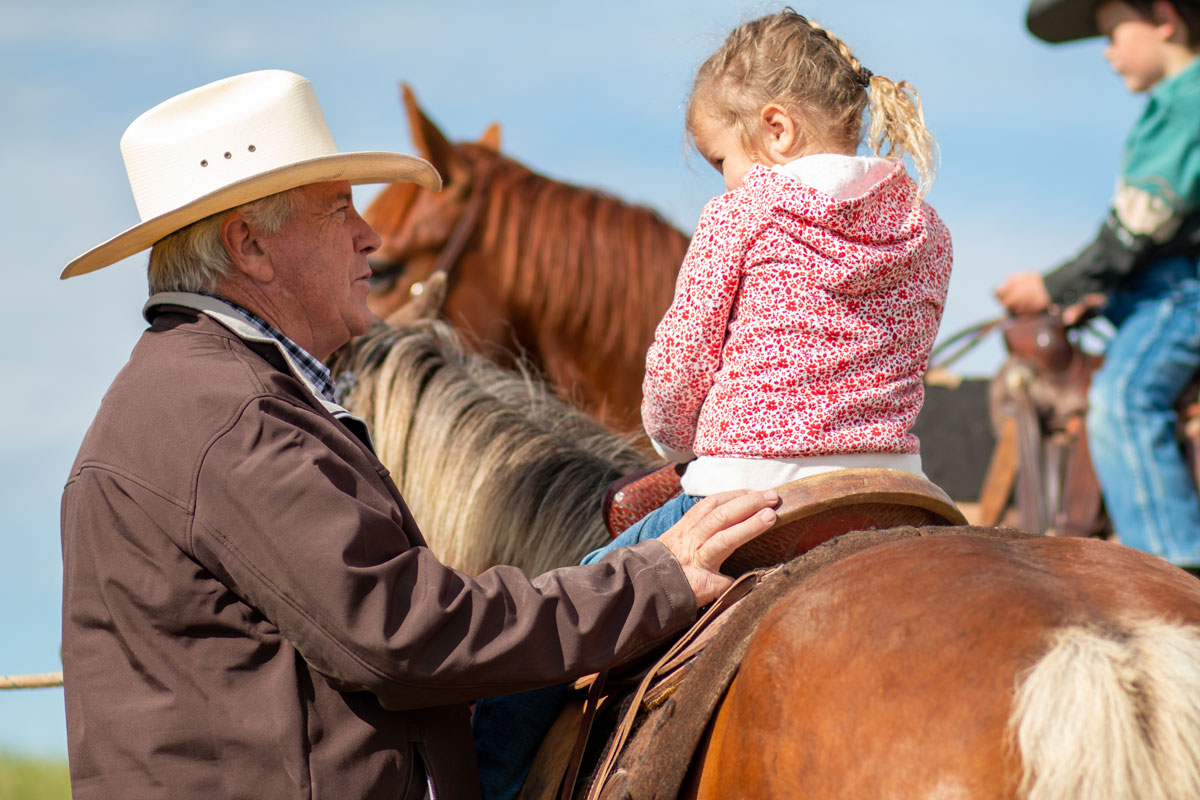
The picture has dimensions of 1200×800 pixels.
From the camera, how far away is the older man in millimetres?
1469

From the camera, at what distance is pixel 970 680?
118 centimetres

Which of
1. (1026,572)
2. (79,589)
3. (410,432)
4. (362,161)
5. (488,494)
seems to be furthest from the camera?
(410,432)

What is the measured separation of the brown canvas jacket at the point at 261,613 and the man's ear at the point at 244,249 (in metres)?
0.18

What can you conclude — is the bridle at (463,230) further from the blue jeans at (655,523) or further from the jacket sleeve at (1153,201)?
the blue jeans at (655,523)

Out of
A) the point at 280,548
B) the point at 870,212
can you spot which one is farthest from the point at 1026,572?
the point at 280,548

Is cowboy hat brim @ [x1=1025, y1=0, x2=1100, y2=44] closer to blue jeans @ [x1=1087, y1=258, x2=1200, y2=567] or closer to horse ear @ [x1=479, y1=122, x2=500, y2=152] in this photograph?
blue jeans @ [x1=1087, y1=258, x2=1200, y2=567]

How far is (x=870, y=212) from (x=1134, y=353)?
3392 mm

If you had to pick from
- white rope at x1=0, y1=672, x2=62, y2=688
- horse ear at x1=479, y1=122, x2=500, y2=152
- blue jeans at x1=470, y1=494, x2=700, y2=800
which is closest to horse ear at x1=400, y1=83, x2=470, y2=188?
horse ear at x1=479, y1=122, x2=500, y2=152

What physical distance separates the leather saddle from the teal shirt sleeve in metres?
3.18

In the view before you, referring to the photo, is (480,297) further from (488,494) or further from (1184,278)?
(1184,278)

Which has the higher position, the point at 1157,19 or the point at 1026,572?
the point at 1157,19

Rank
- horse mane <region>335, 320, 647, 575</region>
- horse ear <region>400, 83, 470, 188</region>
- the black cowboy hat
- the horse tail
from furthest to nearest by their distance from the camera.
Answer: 1. the black cowboy hat
2. horse ear <region>400, 83, 470, 188</region>
3. horse mane <region>335, 320, 647, 575</region>
4. the horse tail

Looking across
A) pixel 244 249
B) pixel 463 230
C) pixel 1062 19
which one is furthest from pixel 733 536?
pixel 1062 19

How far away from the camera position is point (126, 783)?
1.49 m
